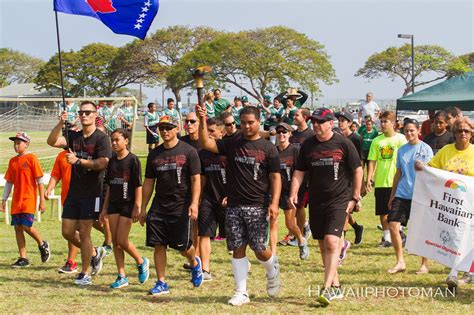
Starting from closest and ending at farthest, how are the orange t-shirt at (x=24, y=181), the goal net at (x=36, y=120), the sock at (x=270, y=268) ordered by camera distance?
the sock at (x=270, y=268) → the orange t-shirt at (x=24, y=181) → the goal net at (x=36, y=120)

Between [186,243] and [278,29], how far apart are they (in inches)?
2221

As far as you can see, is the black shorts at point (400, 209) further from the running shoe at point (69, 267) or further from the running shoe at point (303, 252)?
the running shoe at point (69, 267)

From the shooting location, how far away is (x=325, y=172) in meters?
7.53

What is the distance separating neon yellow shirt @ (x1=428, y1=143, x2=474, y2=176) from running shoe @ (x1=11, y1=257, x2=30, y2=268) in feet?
18.1

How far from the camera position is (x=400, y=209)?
911 centimetres

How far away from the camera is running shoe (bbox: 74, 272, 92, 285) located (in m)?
8.55

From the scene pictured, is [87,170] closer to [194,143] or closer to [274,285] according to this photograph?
[194,143]

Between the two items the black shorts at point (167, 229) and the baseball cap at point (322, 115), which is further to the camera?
the black shorts at point (167, 229)

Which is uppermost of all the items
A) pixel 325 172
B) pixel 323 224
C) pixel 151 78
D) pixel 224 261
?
pixel 151 78

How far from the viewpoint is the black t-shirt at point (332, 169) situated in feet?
24.6

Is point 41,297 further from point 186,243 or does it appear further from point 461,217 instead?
point 461,217

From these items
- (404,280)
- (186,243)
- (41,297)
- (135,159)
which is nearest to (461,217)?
(404,280)

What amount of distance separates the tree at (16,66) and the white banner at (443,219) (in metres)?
89.7

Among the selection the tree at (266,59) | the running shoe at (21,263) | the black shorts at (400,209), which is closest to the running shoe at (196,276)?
the black shorts at (400,209)
